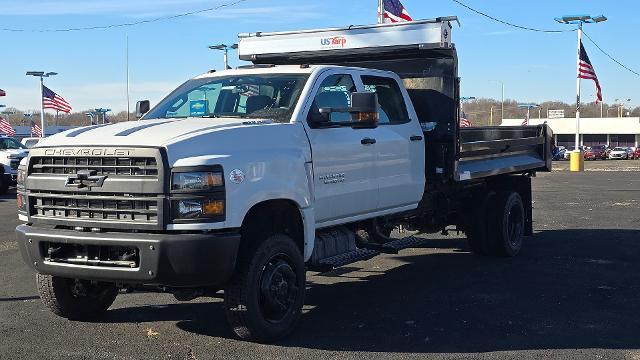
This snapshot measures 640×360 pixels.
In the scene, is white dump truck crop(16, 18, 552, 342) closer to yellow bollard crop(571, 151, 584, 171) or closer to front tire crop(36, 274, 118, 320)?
front tire crop(36, 274, 118, 320)

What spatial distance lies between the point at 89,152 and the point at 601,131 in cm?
9790

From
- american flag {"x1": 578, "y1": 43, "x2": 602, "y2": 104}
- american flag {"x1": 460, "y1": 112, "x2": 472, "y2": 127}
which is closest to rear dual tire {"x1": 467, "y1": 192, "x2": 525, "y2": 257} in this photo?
american flag {"x1": 460, "y1": 112, "x2": 472, "y2": 127}

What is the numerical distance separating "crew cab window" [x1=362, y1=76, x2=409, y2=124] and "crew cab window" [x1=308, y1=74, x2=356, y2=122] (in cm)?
40

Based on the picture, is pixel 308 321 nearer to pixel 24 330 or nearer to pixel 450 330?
pixel 450 330

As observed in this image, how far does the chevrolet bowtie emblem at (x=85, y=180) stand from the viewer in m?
5.36

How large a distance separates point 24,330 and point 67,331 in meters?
0.38

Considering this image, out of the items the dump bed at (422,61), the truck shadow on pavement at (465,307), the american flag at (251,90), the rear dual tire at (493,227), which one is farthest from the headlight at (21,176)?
the rear dual tire at (493,227)

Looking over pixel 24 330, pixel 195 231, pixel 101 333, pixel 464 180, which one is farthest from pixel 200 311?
pixel 464 180

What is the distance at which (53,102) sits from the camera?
34906 mm

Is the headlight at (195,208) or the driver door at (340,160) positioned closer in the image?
the headlight at (195,208)

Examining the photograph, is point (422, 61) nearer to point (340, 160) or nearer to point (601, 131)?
point (340, 160)

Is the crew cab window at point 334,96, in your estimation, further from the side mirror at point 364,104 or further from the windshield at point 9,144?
the windshield at point 9,144

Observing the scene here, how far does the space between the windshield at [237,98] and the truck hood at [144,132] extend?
301mm

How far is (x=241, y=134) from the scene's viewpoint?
5.61 metres
